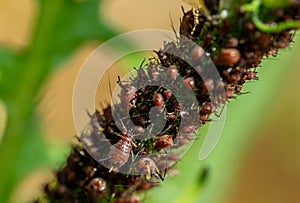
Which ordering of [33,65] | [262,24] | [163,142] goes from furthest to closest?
1. [33,65]
2. [163,142]
3. [262,24]

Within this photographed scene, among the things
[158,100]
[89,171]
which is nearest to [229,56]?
[158,100]

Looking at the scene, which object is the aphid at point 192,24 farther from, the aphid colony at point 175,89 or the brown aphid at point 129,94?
the brown aphid at point 129,94

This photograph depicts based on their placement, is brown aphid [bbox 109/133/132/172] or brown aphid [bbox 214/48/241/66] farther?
brown aphid [bbox 109/133/132/172]

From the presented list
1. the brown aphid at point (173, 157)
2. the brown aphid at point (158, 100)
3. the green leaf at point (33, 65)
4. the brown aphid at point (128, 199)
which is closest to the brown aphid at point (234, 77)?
the brown aphid at point (158, 100)

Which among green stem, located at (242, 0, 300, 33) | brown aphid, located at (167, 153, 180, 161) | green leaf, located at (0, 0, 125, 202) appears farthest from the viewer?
green leaf, located at (0, 0, 125, 202)

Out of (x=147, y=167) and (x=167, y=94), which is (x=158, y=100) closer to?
(x=167, y=94)

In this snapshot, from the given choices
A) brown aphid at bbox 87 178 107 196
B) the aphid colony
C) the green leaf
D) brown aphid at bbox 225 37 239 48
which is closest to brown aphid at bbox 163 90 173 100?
the aphid colony

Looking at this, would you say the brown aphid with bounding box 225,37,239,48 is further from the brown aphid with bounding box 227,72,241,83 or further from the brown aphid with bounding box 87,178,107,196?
the brown aphid with bounding box 87,178,107,196

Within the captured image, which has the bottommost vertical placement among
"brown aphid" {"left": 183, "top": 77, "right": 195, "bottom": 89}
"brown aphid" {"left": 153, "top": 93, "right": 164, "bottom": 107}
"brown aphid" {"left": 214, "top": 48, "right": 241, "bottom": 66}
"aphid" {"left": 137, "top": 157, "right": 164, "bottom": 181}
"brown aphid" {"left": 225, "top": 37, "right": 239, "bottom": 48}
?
"aphid" {"left": 137, "top": 157, "right": 164, "bottom": 181}
